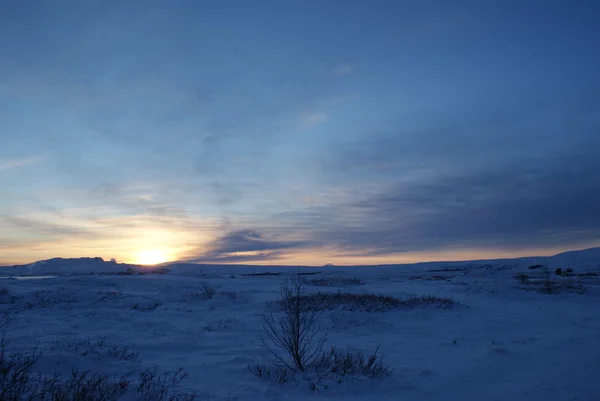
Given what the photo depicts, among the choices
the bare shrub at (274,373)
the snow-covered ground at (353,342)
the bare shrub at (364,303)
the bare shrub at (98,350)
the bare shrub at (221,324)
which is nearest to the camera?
the snow-covered ground at (353,342)

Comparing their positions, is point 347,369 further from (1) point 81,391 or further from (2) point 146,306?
(2) point 146,306

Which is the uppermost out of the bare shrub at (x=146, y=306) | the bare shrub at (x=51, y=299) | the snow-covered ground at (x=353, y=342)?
the bare shrub at (x=51, y=299)

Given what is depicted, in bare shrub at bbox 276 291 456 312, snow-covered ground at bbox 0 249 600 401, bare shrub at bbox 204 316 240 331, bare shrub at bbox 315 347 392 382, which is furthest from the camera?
bare shrub at bbox 276 291 456 312

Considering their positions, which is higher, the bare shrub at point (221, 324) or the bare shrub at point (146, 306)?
the bare shrub at point (146, 306)

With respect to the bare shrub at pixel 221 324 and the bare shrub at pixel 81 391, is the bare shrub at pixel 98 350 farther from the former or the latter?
the bare shrub at pixel 221 324

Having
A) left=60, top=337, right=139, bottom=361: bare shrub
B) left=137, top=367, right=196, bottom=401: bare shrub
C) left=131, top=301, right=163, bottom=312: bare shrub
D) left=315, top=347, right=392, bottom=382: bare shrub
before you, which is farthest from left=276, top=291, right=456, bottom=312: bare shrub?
left=137, top=367, right=196, bottom=401: bare shrub

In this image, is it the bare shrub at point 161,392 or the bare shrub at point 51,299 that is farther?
the bare shrub at point 51,299

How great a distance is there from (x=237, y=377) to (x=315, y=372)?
70.3 inches

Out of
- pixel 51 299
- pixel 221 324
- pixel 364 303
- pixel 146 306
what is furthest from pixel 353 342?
pixel 51 299

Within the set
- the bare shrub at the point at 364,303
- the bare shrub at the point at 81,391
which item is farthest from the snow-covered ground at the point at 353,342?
the bare shrub at the point at 81,391

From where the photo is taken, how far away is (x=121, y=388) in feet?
22.2

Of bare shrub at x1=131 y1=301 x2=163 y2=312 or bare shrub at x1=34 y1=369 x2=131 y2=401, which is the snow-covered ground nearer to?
bare shrub at x1=131 y1=301 x2=163 y2=312

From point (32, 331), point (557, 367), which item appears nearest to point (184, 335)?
point (32, 331)

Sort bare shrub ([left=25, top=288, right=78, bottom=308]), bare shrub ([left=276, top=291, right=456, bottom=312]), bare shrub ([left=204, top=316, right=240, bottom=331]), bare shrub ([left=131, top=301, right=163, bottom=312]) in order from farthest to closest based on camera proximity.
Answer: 1. bare shrub ([left=25, top=288, right=78, bottom=308])
2. bare shrub ([left=131, top=301, right=163, bottom=312])
3. bare shrub ([left=276, top=291, right=456, bottom=312])
4. bare shrub ([left=204, top=316, right=240, bottom=331])
